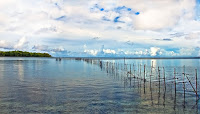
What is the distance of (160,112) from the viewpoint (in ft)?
45.2

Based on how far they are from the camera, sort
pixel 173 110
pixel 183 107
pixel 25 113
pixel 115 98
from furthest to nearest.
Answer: pixel 115 98
pixel 183 107
pixel 173 110
pixel 25 113

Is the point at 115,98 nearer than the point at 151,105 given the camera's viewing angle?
No

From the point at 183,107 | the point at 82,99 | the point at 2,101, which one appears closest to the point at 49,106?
the point at 82,99

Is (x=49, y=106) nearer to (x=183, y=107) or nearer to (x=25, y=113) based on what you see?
(x=25, y=113)

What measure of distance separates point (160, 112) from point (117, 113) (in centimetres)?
344

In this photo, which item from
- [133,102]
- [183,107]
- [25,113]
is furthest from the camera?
[133,102]

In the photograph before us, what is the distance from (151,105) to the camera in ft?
51.1

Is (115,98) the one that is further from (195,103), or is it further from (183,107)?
(195,103)

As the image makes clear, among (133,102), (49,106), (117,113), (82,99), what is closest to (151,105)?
(133,102)

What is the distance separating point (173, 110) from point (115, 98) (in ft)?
18.5

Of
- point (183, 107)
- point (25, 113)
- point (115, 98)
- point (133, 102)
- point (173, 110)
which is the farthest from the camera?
point (115, 98)

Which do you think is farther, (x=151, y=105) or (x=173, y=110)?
(x=151, y=105)

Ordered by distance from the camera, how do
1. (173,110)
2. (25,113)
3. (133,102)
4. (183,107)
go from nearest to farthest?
(25,113) < (173,110) < (183,107) < (133,102)

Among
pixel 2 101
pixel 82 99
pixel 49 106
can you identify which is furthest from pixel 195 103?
pixel 2 101
